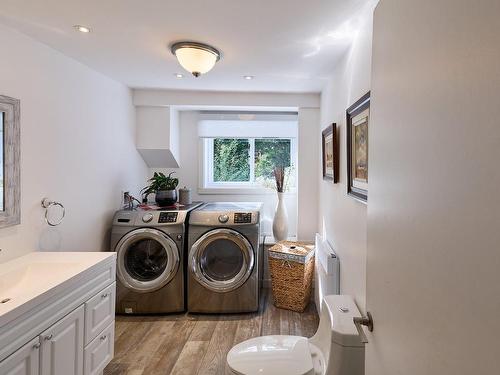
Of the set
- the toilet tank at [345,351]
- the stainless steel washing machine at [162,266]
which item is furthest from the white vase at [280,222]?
the toilet tank at [345,351]

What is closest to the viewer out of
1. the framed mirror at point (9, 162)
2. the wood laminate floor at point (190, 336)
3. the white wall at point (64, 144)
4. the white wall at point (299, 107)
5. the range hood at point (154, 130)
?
the framed mirror at point (9, 162)

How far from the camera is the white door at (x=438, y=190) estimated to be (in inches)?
18.7

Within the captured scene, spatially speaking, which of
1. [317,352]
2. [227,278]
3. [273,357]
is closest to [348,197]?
[317,352]

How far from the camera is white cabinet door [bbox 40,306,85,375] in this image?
4.85 ft

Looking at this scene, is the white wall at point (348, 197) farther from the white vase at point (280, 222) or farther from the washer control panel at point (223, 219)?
the washer control panel at point (223, 219)

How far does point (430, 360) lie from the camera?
63 centimetres

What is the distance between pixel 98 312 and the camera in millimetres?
1926

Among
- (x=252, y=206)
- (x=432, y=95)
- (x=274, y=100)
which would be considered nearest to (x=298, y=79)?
(x=274, y=100)

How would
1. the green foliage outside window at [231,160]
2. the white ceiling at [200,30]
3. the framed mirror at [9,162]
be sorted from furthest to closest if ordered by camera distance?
the green foliage outside window at [231,160] < the framed mirror at [9,162] < the white ceiling at [200,30]

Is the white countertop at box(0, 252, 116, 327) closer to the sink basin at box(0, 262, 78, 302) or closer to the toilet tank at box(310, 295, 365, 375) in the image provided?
the sink basin at box(0, 262, 78, 302)

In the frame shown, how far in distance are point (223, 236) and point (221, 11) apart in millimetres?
1889

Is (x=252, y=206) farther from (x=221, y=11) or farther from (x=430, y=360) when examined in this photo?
(x=430, y=360)

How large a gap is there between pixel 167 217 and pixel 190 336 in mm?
1034

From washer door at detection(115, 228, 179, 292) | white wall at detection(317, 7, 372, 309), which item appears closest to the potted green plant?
washer door at detection(115, 228, 179, 292)
